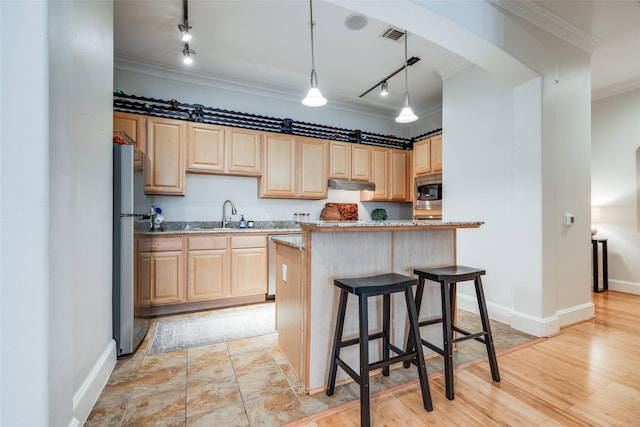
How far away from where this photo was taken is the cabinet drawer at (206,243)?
3.17 meters

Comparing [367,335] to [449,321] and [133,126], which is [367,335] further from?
[133,126]

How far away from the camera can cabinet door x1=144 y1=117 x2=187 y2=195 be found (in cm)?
328

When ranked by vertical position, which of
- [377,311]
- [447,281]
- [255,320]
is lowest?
[255,320]

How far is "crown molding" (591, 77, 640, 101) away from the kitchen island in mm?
4055

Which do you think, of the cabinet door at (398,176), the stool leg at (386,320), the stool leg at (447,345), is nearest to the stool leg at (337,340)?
the stool leg at (386,320)

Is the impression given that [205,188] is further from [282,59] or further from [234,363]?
[234,363]

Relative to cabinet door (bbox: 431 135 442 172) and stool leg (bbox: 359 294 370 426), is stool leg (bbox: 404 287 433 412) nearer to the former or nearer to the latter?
stool leg (bbox: 359 294 370 426)

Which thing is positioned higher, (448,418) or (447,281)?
(447,281)

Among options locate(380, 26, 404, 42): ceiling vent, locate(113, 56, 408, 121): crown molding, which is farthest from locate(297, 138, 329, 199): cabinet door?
locate(380, 26, 404, 42): ceiling vent

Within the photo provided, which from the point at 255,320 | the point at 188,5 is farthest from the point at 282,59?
the point at 255,320

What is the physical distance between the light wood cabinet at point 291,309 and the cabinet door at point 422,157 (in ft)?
9.49

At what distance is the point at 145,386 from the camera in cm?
178

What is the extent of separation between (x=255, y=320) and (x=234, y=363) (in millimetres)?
876

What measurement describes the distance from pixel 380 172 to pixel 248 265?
266 centimetres
